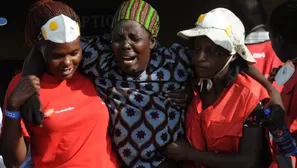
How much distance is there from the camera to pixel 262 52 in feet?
11.9

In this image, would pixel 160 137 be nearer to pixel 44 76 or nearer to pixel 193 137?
pixel 193 137

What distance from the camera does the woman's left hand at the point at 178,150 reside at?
2594 millimetres

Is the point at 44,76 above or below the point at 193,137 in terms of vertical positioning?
above

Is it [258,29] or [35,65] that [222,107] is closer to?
[35,65]

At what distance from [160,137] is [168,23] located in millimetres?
3264

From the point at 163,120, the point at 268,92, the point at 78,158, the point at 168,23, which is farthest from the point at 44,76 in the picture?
the point at 168,23

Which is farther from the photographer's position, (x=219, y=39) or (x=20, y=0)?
(x=20, y=0)

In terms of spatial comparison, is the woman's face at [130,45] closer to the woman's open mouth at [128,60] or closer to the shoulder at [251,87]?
the woman's open mouth at [128,60]

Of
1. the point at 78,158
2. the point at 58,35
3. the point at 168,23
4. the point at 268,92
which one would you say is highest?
the point at 58,35

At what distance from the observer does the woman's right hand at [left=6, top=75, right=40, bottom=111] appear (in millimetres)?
2461

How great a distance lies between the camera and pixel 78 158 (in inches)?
102

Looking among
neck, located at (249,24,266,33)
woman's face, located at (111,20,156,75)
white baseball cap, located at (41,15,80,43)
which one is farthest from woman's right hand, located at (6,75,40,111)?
neck, located at (249,24,266,33)

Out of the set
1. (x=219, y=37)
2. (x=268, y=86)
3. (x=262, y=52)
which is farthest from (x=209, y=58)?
(x=262, y=52)

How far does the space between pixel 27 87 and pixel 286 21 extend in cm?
141
